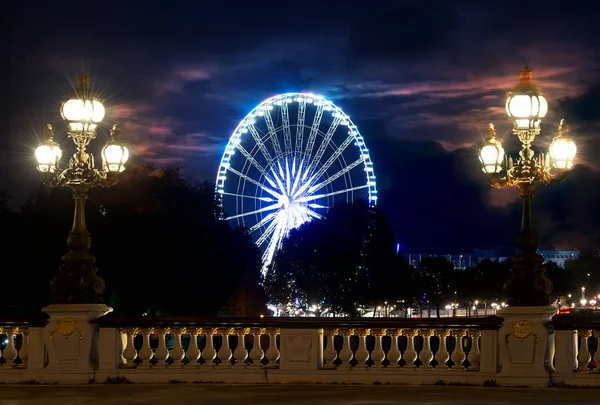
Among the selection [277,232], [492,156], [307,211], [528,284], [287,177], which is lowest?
[528,284]

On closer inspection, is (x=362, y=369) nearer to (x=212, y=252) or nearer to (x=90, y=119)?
(x=90, y=119)

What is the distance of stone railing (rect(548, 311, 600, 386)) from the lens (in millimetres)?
20531

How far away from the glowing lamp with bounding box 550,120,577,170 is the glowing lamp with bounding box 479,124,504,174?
1.03 metres

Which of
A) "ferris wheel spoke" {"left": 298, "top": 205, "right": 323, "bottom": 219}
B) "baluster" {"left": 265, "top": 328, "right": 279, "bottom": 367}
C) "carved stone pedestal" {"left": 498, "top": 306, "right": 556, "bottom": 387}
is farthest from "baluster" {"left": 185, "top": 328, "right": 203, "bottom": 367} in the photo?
"ferris wheel spoke" {"left": 298, "top": 205, "right": 323, "bottom": 219}

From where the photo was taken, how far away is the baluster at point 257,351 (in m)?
21.7

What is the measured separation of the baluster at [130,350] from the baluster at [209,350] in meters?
1.29

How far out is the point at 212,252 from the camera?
278 feet

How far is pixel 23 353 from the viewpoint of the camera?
22781 mm

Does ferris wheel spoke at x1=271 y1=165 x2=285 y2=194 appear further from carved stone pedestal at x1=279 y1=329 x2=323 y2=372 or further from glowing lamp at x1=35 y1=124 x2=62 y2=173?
carved stone pedestal at x1=279 y1=329 x2=323 y2=372

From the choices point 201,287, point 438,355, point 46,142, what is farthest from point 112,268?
point 438,355

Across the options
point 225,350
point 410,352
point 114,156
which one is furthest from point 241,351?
point 114,156

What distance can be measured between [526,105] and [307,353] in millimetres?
5779

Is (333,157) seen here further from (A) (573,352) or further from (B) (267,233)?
(A) (573,352)

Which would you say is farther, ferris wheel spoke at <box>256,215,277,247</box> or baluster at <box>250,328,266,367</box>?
ferris wheel spoke at <box>256,215,277,247</box>
